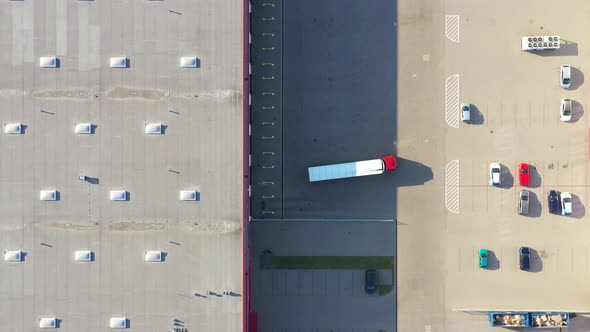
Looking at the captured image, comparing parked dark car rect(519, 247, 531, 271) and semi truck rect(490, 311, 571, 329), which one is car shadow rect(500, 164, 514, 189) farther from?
semi truck rect(490, 311, 571, 329)

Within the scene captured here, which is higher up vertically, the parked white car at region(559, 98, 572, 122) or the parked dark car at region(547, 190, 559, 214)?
the parked white car at region(559, 98, 572, 122)
